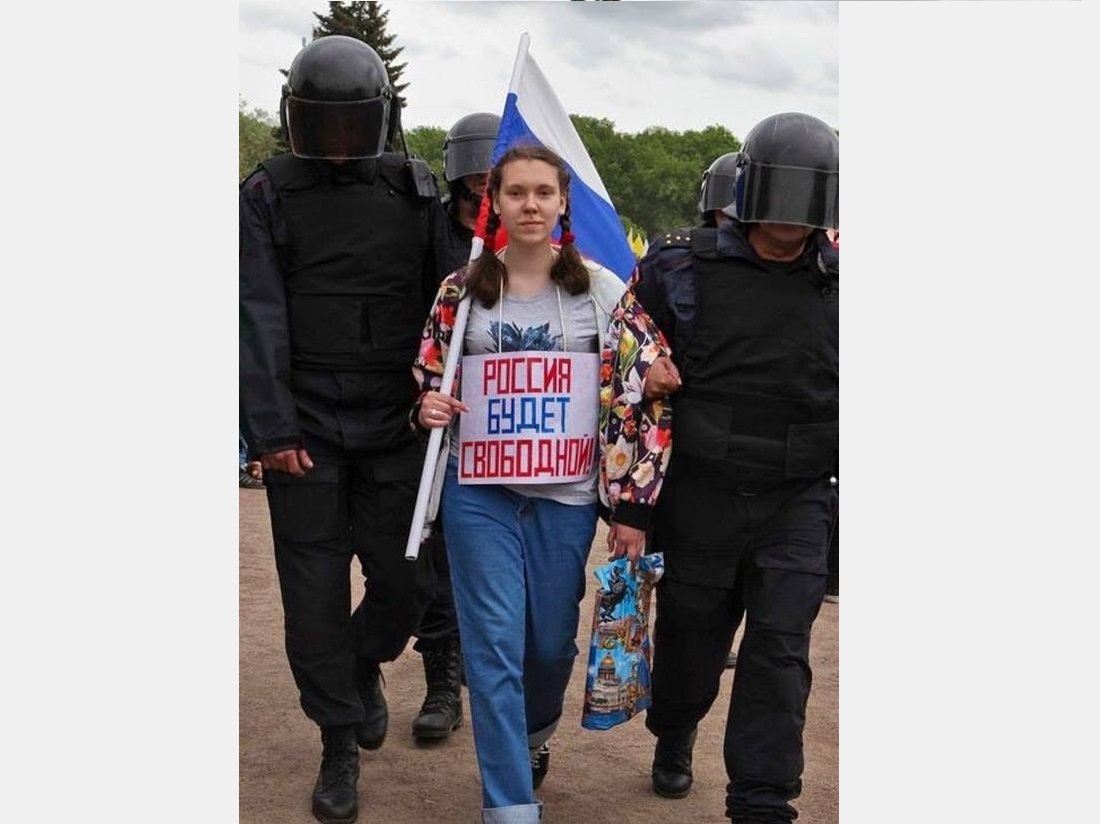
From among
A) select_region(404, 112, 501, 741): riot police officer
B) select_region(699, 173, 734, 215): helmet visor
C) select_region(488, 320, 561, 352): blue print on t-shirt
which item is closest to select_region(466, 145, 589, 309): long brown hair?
select_region(488, 320, 561, 352): blue print on t-shirt

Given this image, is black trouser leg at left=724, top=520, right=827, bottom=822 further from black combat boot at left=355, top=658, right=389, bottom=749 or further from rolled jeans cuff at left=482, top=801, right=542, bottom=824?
black combat boot at left=355, top=658, right=389, bottom=749

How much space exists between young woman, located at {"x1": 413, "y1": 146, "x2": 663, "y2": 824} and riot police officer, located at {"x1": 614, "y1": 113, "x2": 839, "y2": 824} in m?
0.19

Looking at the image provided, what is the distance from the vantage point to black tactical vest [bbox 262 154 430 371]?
469 cm

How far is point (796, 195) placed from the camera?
416 centimetres

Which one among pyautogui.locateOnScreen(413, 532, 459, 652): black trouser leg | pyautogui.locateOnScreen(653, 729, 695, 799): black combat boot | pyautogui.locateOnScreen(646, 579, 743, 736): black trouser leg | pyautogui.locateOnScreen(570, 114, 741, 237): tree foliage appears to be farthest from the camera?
pyautogui.locateOnScreen(570, 114, 741, 237): tree foliage

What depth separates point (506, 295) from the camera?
169 inches

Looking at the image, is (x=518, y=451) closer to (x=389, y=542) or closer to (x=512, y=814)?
(x=389, y=542)

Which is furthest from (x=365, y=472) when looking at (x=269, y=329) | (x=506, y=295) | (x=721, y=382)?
(x=721, y=382)

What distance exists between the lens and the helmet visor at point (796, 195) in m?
4.16

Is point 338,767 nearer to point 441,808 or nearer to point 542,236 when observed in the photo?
point 441,808

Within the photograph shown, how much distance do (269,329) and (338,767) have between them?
1.34 m

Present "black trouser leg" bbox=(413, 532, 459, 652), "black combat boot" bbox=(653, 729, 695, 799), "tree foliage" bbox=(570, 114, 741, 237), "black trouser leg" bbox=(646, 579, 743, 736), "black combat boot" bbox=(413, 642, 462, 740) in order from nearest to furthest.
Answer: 1. "black trouser leg" bbox=(646, 579, 743, 736)
2. "black combat boot" bbox=(653, 729, 695, 799)
3. "black combat boot" bbox=(413, 642, 462, 740)
4. "black trouser leg" bbox=(413, 532, 459, 652)
5. "tree foliage" bbox=(570, 114, 741, 237)

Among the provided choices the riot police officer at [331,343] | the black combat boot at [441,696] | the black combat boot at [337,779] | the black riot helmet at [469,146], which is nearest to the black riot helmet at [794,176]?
the riot police officer at [331,343]

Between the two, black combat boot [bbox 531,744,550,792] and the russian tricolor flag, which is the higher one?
the russian tricolor flag
